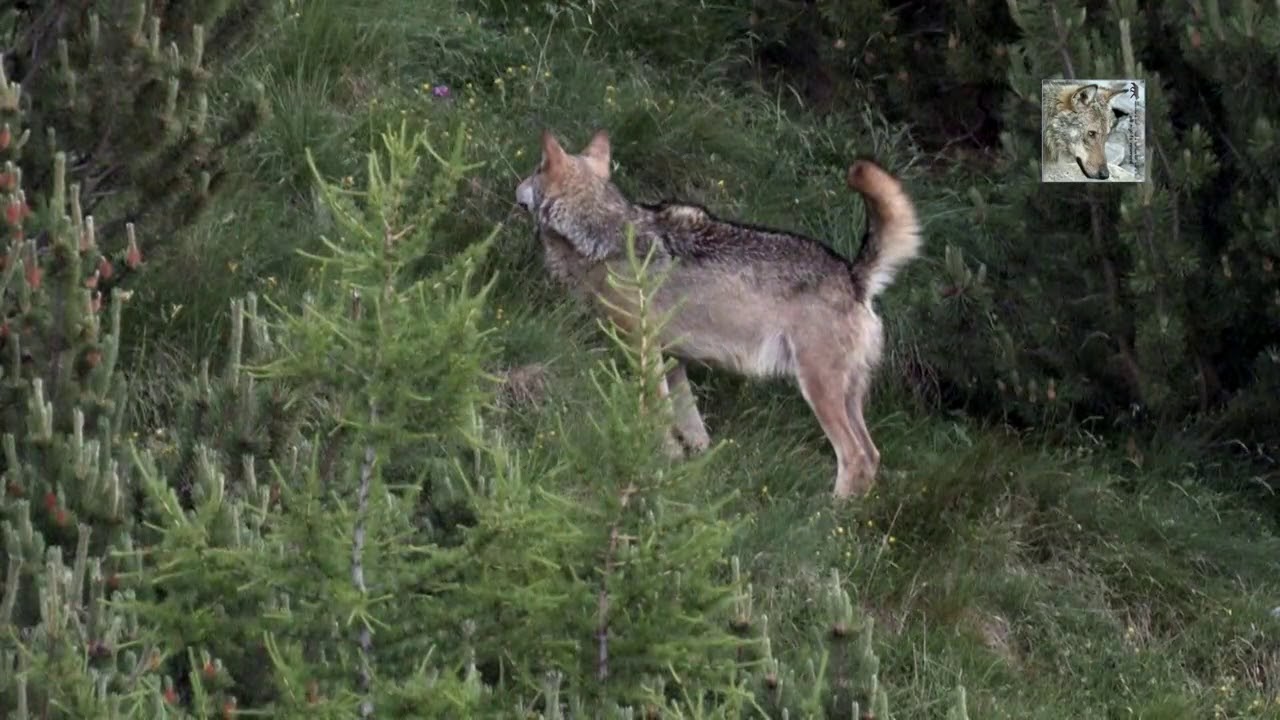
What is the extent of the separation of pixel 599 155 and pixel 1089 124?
85.4 inches

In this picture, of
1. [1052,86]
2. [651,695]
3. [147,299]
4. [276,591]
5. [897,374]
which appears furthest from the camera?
[897,374]

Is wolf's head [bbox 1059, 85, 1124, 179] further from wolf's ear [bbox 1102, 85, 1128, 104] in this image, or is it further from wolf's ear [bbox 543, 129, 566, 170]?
wolf's ear [bbox 543, 129, 566, 170]

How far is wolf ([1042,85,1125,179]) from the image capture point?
8.96 metres

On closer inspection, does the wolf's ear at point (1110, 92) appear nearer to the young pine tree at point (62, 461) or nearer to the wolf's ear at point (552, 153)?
the wolf's ear at point (552, 153)

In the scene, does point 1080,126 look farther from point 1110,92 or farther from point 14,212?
point 14,212

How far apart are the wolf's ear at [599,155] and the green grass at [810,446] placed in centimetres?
51

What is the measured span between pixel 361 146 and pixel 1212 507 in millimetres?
4306

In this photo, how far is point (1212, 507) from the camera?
30.2ft

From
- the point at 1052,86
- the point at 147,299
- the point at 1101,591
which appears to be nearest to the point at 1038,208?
the point at 1052,86

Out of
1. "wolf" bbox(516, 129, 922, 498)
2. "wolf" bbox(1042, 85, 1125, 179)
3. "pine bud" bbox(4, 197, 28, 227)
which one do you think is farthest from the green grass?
"pine bud" bbox(4, 197, 28, 227)

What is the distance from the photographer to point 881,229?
863cm

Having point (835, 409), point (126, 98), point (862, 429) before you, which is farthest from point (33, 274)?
point (862, 429)

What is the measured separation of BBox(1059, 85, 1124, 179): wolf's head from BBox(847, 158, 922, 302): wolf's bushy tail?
3.04 ft

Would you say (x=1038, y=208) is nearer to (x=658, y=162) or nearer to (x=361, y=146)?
(x=658, y=162)
